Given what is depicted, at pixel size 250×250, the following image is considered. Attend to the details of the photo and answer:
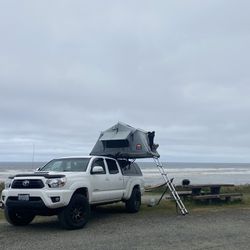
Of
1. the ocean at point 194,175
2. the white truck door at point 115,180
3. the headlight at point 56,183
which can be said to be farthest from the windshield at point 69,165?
the ocean at point 194,175

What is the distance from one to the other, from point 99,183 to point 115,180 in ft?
3.59

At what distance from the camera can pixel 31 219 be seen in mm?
12016

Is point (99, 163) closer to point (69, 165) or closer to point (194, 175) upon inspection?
point (69, 165)

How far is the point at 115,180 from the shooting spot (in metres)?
13.6

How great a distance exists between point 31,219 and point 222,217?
5175 mm

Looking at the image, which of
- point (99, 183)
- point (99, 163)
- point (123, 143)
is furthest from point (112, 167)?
point (99, 183)

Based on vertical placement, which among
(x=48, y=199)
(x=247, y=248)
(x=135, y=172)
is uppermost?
(x=135, y=172)

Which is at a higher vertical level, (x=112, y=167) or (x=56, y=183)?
(x=112, y=167)

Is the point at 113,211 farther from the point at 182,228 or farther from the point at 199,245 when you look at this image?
the point at 199,245

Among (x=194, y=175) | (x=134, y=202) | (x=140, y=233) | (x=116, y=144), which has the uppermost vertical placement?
(x=194, y=175)

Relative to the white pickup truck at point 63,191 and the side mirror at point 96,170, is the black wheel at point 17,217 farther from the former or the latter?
the side mirror at point 96,170

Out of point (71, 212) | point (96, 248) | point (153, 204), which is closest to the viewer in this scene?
point (96, 248)

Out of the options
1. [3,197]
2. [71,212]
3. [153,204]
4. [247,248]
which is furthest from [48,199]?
[153,204]

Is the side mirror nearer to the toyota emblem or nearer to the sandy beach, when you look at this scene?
the sandy beach
